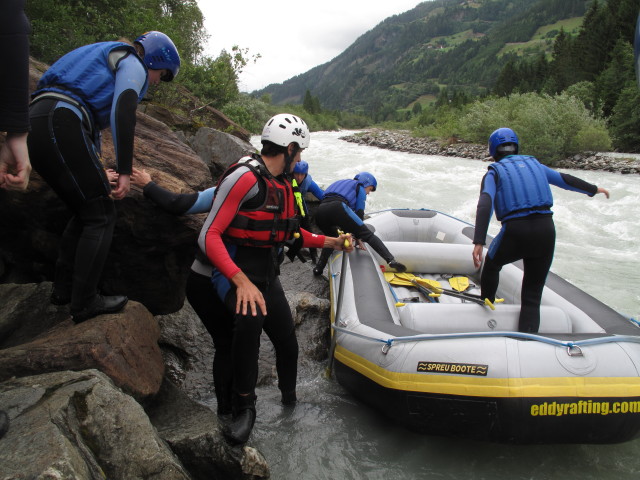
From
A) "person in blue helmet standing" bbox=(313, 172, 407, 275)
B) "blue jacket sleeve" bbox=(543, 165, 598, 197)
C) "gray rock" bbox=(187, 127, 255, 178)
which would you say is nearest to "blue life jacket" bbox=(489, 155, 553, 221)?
"blue jacket sleeve" bbox=(543, 165, 598, 197)

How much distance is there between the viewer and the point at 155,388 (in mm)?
2605

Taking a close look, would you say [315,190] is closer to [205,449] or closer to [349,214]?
[349,214]

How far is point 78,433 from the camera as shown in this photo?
5.92ft

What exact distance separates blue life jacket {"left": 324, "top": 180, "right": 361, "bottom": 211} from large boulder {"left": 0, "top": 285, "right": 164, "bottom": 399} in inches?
124

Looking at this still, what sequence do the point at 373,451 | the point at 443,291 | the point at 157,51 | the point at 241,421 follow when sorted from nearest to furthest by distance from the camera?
the point at 241,421
the point at 157,51
the point at 373,451
the point at 443,291

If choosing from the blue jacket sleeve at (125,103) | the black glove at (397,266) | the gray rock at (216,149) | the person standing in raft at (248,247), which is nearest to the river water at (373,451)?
the person standing in raft at (248,247)

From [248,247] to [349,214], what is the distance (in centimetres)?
282

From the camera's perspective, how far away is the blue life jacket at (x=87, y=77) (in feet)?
8.11

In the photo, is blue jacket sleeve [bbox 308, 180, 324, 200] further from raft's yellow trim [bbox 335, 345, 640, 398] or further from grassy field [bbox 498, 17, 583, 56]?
grassy field [bbox 498, 17, 583, 56]

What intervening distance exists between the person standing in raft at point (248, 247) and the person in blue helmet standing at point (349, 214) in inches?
97.4

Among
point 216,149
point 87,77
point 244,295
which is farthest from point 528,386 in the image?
point 216,149

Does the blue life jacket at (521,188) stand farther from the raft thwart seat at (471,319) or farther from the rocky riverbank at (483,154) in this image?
the rocky riverbank at (483,154)

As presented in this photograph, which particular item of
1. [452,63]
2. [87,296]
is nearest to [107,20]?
[87,296]

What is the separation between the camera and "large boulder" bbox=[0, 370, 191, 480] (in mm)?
1551
